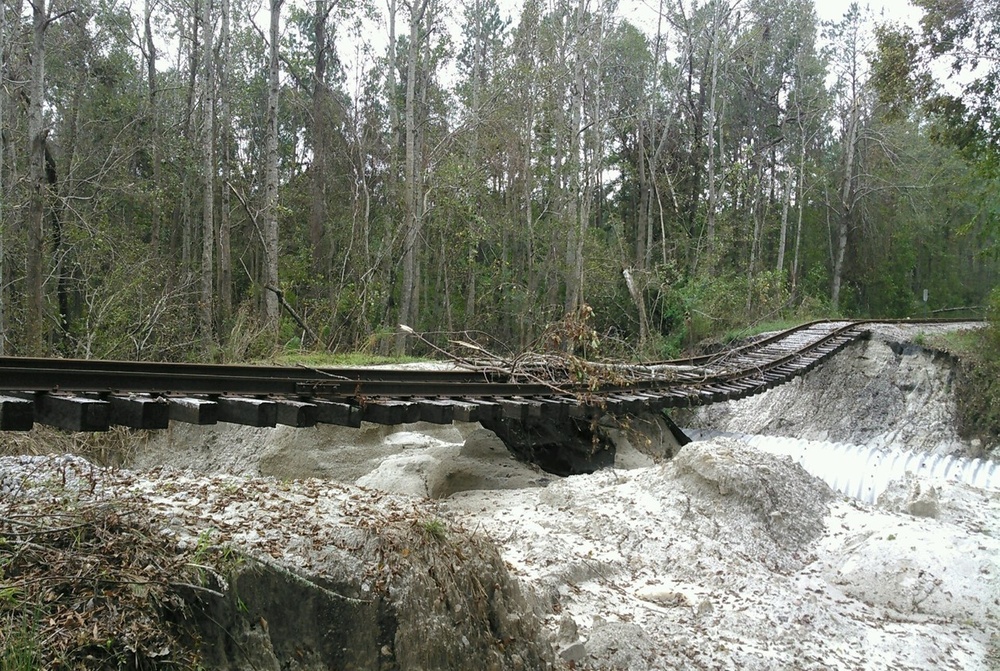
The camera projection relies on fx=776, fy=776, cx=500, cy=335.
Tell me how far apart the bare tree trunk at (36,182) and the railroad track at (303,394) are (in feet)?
29.3

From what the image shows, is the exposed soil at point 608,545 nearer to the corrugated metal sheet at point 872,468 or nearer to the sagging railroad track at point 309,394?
the sagging railroad track at point 309,394

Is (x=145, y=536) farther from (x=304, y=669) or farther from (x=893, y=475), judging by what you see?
(x=893, y=475)

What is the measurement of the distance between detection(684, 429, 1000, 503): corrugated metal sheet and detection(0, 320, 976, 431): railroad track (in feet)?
4.82

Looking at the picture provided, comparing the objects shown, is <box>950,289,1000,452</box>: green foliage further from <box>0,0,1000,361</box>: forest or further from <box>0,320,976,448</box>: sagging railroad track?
<box>0,320,976,448</box>: sagging railroad track

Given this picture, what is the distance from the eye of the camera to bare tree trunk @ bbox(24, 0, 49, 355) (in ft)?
42.1

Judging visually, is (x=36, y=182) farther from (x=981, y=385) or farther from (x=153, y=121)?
(x=981, y=385)

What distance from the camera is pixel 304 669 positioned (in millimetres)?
3070

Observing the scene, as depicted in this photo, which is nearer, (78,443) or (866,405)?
(78,443)

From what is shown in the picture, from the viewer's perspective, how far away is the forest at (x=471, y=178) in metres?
15.4

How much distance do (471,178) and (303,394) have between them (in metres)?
16.4

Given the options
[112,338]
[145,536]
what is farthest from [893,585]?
[112,338]

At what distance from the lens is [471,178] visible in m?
21.4

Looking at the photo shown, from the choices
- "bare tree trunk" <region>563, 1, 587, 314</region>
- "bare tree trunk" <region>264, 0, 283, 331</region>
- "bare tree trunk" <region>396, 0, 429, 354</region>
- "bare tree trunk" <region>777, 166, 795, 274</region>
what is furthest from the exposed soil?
"bare tree trunk" <region>777, 166, 795, 274</region>

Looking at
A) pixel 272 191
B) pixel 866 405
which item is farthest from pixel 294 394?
pixel 866 405
